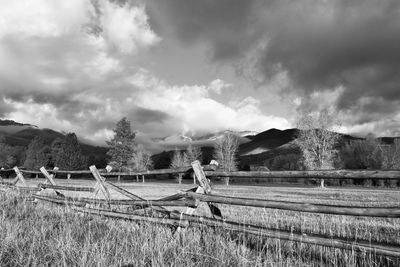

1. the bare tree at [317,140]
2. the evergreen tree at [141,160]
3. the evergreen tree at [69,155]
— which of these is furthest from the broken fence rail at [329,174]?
the evergreen tree at [141,160]

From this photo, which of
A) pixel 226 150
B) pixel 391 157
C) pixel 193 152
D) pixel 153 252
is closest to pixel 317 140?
pixel 226 150

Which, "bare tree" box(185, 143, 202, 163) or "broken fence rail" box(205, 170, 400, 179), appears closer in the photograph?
"broken fence rail" box(205, 170, 400, 179)

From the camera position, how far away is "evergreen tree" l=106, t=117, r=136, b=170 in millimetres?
56031

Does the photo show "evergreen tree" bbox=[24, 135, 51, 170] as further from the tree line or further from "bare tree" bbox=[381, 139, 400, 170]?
"bare tree" bbox=[381, 139, 400, 170]

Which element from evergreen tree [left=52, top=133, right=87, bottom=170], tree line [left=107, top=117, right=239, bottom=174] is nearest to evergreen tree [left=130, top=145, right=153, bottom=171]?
tree line [left=107, top=117, right=239, bottom=174]

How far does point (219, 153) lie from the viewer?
54.4m

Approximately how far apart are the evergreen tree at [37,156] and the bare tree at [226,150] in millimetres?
31717

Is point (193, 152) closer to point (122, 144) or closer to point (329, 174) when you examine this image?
point (122, 144)

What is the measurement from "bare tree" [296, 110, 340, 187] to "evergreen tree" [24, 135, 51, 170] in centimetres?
4428

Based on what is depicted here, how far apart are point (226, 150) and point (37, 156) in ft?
115

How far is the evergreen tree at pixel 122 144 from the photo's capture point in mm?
56031

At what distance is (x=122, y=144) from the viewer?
2226 inches

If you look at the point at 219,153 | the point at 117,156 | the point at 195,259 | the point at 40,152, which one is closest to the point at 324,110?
the point at 219,153

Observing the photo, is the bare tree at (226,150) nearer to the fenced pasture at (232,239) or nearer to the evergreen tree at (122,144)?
the evergreen tree at (122,144)
